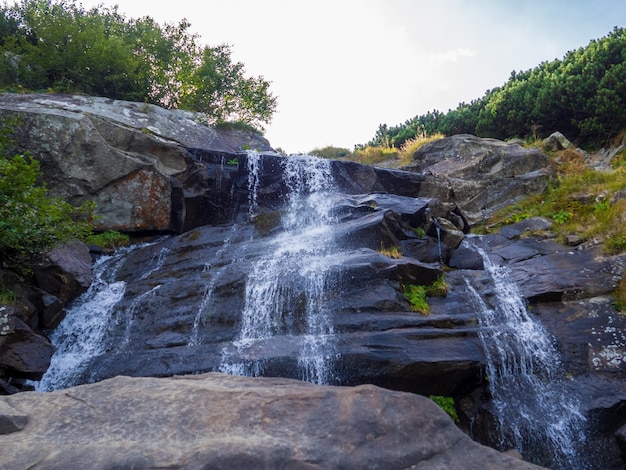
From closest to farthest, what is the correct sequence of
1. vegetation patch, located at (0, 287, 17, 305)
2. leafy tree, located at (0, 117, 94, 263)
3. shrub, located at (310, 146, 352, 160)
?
vegetation patch, located at (0, 287, 17, 305)
leafy tree, located at (0, 117, 94, 263)
shrub, located at (310, 146, 352, 160)

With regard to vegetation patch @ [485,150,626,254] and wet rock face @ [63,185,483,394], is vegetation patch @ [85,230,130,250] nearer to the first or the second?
wet rock face @ [63,185,483,394]

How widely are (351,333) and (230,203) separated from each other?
768 cm

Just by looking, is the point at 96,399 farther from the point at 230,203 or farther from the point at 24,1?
the point at 24,1

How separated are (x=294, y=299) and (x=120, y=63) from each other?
570 inches

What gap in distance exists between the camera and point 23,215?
837cm

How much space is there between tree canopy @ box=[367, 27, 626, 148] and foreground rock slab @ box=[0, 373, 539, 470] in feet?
55.9

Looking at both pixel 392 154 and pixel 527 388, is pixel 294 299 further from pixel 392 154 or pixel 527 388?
pixel 392 154

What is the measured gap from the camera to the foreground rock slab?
3.21 m

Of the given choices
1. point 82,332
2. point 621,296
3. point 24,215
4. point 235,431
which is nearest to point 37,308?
point 82,332

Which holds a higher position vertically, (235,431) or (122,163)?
(122,163)

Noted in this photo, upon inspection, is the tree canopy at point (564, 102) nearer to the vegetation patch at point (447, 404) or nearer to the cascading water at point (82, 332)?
the vegetation patch at point (447, 404)

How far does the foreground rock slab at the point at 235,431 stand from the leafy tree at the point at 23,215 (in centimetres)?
512

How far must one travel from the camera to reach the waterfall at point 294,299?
7.41m

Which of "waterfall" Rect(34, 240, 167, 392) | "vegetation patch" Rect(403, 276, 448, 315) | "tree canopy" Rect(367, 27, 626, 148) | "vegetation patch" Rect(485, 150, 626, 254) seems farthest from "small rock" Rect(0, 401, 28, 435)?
"tree canopy" Rect(367, 27, 626, 148)
